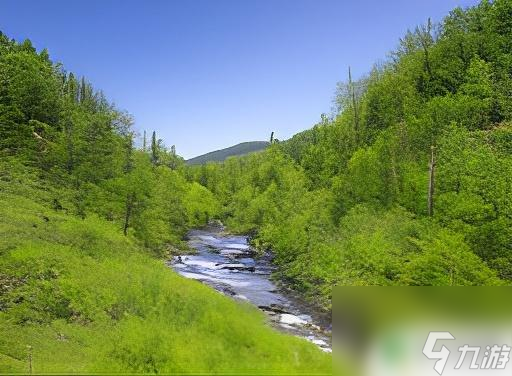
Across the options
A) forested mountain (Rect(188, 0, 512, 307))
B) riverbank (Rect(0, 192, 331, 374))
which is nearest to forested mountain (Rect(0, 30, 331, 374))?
riverbank (Rect(0, 192, 331, 374))

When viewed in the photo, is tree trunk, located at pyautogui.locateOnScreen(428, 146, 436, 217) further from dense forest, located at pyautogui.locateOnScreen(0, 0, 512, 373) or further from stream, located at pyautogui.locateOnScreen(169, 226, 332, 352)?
stream, located at pyautogui.locateOnScreen(169, 226, 332, 352)

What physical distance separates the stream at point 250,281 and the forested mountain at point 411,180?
2.44m

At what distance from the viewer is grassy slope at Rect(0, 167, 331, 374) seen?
2142cm

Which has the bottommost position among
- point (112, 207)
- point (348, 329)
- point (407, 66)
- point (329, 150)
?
point (348, 329)

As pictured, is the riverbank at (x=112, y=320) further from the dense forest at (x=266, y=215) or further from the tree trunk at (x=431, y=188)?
the tree trunk at (x=431, y=188)

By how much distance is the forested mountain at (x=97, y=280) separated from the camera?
71.9 feet

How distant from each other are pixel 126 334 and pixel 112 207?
2884 cm

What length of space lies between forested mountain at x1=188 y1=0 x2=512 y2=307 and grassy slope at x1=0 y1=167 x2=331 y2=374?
10485 millimetres

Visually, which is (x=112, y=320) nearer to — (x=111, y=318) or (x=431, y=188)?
(x=111, y=318)

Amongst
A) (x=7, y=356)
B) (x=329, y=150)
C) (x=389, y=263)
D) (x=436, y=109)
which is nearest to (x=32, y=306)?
(x=7, y=356)

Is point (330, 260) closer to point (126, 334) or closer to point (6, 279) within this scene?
point (126, 334)

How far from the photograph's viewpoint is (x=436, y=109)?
171ft

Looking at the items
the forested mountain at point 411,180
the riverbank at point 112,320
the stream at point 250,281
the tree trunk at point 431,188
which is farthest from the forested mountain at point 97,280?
the tree trunk at point 431,188

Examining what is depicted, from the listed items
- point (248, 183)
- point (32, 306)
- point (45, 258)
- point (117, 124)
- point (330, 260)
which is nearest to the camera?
point (32, 306)
